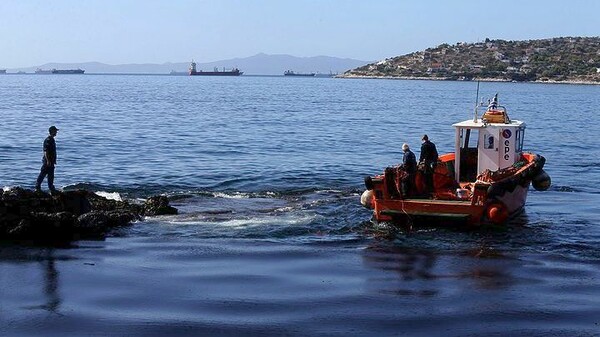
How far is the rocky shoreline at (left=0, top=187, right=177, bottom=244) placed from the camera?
1889 centimetres

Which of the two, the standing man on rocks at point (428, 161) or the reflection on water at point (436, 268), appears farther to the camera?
the standing man on rocks at point (428, 161)

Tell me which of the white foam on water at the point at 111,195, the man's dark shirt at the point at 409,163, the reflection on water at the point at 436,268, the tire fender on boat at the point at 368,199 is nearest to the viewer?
the reflection on water at the point at 436,268

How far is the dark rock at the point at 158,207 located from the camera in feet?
71.8

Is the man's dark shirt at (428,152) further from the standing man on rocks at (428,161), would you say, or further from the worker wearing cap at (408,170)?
the worker wearing cap at (408,170)

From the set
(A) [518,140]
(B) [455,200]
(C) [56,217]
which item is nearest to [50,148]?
(C) [56,217]

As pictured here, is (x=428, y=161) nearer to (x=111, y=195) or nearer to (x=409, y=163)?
(x=409, y=163)

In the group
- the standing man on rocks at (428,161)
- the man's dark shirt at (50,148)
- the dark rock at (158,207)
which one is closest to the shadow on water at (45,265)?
the man's dark shirt at (50,148)

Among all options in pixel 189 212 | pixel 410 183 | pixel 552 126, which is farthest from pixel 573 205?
pixel 552 126

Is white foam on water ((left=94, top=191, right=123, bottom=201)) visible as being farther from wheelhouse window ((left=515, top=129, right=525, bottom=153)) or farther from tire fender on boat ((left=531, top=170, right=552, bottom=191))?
tire fender on boat ((left=531, top=170, right=552, bottom=191))

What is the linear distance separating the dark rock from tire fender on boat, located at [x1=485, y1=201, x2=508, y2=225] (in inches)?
320

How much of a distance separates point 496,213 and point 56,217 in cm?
1026

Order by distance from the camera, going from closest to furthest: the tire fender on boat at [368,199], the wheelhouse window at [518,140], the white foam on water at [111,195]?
1. the tire fender on boat at [368,199]
2. the wheelhouse window at [518,140]
3. the white foam on water at [111,195]

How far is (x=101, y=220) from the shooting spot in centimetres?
1975

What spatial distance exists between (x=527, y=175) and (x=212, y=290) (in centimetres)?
1026
